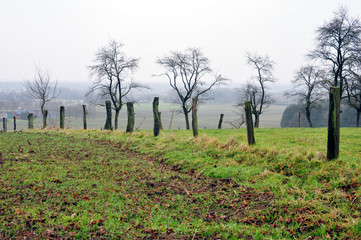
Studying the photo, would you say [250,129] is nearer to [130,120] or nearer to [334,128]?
[334,128]

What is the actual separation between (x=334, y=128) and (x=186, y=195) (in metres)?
4.80

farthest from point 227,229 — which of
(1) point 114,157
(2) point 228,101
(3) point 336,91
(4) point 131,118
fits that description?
(2) point 228,101

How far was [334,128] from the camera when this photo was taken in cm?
812

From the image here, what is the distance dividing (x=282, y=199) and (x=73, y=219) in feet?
14.6

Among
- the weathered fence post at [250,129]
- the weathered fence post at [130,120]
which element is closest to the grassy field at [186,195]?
the weathered fence post at [250,129]

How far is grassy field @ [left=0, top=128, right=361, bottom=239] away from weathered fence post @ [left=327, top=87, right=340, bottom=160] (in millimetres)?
268

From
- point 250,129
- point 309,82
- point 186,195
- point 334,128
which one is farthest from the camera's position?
point 309,82

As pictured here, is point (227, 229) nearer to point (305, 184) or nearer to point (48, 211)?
point (305, 184)

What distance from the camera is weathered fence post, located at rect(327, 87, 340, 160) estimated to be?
26.3ft

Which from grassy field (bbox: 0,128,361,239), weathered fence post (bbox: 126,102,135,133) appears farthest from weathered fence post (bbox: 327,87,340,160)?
weathered fence post (bbox: 126,102,135,133)

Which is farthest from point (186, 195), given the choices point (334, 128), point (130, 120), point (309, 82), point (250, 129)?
point (309, 82)

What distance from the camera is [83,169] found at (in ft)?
29.7

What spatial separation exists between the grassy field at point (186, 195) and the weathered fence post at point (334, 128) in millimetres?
268

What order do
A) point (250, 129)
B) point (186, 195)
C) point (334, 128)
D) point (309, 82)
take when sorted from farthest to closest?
point (309, 82) → point (250, 129) → point (334, 128) → point (186, 195)
